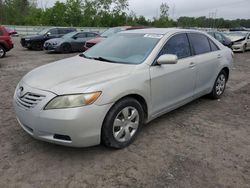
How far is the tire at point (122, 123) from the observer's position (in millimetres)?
3197

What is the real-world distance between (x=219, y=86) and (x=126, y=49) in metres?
2.64

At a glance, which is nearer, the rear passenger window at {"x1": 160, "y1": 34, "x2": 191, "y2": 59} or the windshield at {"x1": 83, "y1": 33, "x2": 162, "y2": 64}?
the windshield at {"x1": 83, "y1": 33, "x2": 162, "y2": 64}

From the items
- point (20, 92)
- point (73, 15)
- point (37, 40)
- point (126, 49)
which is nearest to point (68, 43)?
point (37, 40)

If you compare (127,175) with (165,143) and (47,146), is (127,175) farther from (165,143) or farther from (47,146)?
(47,146)

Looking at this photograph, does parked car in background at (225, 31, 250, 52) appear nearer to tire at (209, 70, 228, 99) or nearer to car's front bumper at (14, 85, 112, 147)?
tire at (209, 70, 228, 99)

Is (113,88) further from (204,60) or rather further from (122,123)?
(204,60)

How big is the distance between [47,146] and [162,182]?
1646mm

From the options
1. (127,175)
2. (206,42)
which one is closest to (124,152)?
(127,175)

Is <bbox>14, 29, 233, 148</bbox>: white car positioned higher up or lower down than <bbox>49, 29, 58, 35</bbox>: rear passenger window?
lower down

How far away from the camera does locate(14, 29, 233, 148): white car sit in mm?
2957

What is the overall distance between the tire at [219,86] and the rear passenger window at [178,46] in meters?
1.37

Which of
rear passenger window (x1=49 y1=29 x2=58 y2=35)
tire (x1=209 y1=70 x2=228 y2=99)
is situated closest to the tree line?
rear passenger window (x1=49 y1=29 x2=58 y2=35)

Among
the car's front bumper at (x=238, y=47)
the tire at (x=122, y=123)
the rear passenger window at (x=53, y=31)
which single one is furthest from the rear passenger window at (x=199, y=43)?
the rear passenger window at (x=53, y=31)

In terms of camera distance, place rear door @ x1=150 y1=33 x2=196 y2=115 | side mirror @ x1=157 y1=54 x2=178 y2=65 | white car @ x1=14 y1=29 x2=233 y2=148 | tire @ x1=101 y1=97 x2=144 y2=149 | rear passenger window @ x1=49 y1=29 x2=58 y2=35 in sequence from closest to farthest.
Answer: white car @ x1=14 y1=29 x2=233 y2=148
tire @ x1=101 y1=97 x2=144 y2=149
side mirror @ x1=157 y1=54 x2=178 y2=65
rear door @ x1=150 y1=33 x2=196 y2=115
rear passenger window @ x1=49 y1=29 x2=58 y2=35
